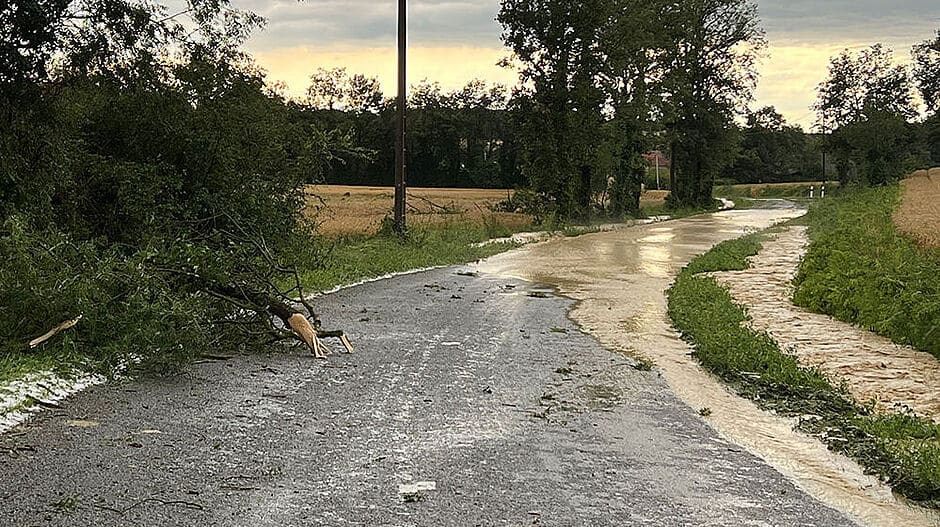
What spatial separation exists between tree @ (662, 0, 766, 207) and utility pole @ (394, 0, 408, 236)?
3400cm

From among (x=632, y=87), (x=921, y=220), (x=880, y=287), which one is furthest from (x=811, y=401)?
(x=632, y=87)

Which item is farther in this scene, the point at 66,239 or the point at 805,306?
the point at 805,306

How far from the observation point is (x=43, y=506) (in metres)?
5.46

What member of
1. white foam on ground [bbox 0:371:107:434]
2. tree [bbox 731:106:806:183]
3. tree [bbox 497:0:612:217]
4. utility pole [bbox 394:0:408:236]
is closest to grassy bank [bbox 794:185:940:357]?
white foam on ground [bbox 0:371:107:434]

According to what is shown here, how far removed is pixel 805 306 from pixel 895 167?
70.6 metres

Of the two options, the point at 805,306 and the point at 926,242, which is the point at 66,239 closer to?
the point at 805,306

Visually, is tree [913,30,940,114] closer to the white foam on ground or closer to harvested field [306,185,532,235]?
harvested field [306,185,532,235]


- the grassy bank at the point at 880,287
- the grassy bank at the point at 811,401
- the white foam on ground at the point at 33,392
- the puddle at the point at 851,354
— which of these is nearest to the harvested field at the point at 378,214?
the puddle at the point at 851,354

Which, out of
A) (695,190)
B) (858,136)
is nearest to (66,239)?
(695,190)

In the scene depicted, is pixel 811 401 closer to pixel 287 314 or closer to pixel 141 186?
pixel 287 314

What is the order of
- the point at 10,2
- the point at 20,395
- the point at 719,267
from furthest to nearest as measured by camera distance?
the point at 719,267 → the point at 10,2 → the point at 20,395

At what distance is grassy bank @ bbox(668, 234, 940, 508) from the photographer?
691cm

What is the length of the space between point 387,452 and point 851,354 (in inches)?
282

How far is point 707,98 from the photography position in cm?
6300
